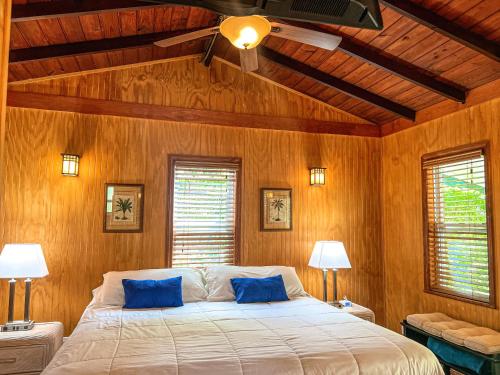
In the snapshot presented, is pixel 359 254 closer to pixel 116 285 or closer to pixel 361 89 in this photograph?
pixel 361 89

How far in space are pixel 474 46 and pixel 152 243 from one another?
11.6ft

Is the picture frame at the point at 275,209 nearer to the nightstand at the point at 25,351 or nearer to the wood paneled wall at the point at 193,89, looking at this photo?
the wood paneled wall at the point at 193,89

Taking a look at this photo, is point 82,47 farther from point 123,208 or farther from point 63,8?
point 123,208

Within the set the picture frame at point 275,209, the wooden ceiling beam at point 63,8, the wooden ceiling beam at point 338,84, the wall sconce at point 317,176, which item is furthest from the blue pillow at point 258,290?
the wooden ceiling beam at point 63,8

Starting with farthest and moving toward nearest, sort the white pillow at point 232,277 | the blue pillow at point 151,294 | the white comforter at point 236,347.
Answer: the white pillow at point 232,277 → the blue pillow at point 151,294 → the white comforter at point 236,347

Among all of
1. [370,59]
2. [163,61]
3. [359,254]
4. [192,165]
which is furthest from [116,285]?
[370,59]

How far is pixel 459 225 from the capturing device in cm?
378

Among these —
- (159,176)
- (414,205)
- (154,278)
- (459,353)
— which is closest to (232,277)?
(154,278)

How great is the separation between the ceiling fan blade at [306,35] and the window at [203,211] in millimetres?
2022

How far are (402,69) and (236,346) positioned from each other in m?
2.98

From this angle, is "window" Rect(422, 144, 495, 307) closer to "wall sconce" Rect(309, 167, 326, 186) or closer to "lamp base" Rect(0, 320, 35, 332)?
"wall sconce" Rect(309, 167, 326, 186)

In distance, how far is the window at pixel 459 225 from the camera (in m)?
3.49

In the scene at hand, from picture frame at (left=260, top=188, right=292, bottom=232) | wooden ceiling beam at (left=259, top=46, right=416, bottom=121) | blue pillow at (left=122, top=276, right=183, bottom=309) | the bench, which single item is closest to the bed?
blue pillow at (left=122, top=276, right=183, bottom=309)

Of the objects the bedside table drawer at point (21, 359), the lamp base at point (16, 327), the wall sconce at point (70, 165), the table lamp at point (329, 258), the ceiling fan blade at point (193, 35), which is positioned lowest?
the bedside table drawer at point (21, 359)
